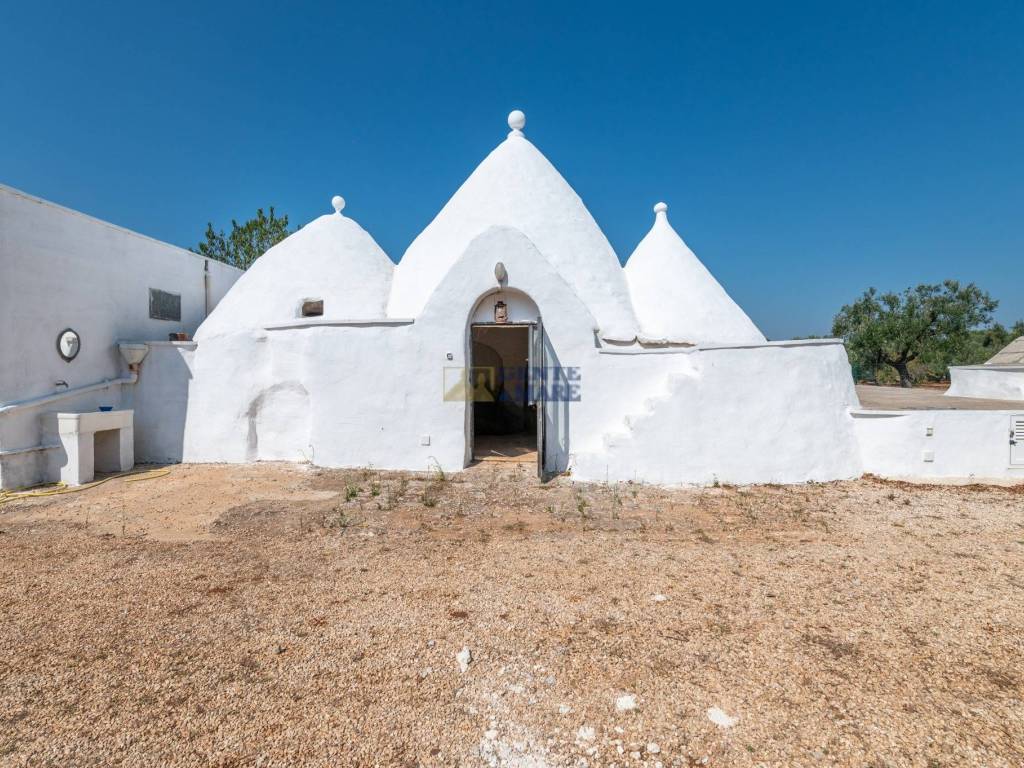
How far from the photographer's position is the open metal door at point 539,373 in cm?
719

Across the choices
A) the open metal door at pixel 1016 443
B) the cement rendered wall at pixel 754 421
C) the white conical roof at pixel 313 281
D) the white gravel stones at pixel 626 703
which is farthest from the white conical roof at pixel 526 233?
the white gravel stones at pixel 626 703

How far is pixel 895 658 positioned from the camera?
108 inches

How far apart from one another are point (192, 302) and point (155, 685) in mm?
10299

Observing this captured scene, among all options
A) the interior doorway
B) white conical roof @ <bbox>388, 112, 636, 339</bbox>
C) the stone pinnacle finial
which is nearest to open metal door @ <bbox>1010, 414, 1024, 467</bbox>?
white conical roof @ <bbox>388, 112, 636, 339</bbox>

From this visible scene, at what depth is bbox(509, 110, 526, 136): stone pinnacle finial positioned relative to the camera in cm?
1088

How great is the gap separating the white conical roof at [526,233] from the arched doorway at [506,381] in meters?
1.54

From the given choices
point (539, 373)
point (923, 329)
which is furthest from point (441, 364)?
point (923, 329)

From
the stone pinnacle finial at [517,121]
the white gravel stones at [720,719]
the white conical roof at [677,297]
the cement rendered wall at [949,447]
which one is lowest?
the white gravel stones at [720,719]

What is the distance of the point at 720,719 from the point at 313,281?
1008cm

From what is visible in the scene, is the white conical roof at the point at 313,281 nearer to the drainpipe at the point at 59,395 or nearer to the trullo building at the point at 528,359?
the trullo building at the point at 528,359

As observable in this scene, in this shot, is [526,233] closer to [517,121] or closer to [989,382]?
[517,121]

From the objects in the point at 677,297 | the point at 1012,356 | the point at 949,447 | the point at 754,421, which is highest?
the point at 677,297

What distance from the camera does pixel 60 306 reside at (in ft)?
25.0

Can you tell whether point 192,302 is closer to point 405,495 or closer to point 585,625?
point 405,495
